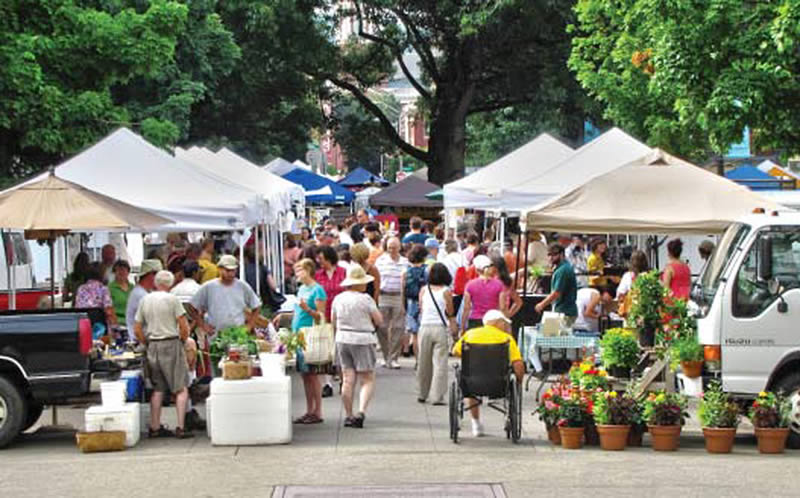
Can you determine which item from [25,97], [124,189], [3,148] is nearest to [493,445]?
[124,189]

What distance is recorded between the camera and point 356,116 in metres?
50.8

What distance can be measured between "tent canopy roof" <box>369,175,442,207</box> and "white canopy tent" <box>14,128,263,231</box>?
73.2 ft

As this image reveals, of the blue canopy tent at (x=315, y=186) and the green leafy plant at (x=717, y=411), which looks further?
the blue canopy tent at (x=315, y=186)

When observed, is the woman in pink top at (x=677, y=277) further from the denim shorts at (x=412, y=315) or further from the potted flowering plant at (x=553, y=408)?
the potted flowering plant at (x=553, y=408)

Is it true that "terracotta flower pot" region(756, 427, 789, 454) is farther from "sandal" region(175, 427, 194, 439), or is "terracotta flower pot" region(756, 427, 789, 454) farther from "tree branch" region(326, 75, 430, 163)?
"tree branch" region(326, 75, 430, 163)

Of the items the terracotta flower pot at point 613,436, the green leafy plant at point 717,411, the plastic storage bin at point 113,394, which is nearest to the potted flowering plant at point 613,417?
the terracotta flower pot at point 613,436

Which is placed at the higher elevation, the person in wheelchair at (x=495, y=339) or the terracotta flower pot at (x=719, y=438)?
the person in wheelchair at (x=495, y=339)

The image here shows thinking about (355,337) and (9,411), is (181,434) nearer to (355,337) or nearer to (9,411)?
(9,411)

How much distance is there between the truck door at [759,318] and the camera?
13.0 metres

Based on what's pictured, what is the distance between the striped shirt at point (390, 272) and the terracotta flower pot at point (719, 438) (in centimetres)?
705

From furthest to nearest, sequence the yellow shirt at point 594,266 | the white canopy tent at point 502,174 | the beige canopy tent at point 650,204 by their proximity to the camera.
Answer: the white canopy tent at point 502,174
the yellow shirt at point 594,266
the beige canopy tent at point 650,204

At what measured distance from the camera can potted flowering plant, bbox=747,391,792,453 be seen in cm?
1262

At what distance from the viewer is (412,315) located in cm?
1947

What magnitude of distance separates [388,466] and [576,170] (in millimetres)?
10594
